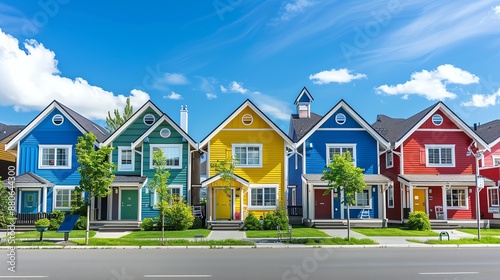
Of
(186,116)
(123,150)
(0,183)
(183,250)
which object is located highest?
(186,116)

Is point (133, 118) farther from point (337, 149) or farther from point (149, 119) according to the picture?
point (337, 149)

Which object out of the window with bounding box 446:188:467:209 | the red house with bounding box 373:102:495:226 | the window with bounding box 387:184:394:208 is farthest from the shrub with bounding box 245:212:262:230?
the window with bounding box 446:188:467:209

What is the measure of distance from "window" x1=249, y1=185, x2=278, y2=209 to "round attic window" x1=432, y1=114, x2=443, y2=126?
1263 cm

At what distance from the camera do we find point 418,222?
27.2 m

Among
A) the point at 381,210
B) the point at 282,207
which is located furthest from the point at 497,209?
the point at 282,207

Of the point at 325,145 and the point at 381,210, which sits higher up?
the point at 325,145

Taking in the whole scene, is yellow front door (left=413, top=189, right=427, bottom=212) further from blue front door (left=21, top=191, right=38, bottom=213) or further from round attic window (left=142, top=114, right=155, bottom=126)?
blue front door (left=21, top=191, right=38, bottom=213)

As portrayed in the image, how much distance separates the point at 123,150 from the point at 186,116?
601 cm

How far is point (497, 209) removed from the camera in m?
30.1

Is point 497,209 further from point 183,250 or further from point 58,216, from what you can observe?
point 58,216

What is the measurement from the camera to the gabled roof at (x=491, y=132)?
109ft

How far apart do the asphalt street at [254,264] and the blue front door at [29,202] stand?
522 inches

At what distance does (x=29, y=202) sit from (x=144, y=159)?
8404mm

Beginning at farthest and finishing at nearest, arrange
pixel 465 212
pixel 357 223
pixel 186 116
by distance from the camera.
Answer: pixel 186 116
pixel 465 212
pixel 357 223
